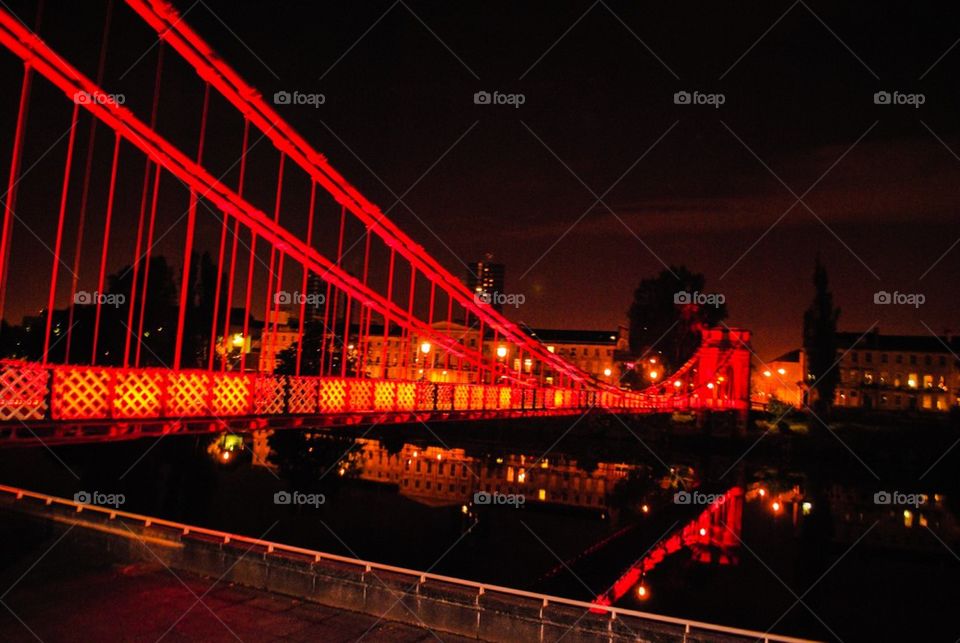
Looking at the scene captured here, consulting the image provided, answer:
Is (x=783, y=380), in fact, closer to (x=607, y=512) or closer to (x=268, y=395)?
(x=607, y=512)

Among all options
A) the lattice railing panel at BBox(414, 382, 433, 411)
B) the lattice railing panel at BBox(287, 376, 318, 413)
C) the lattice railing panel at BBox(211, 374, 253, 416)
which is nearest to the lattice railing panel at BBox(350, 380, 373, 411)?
the lattice railing panel at BBox(287, 376, 318, 413)

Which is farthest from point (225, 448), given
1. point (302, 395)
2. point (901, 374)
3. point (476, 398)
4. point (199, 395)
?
point (901, 374)

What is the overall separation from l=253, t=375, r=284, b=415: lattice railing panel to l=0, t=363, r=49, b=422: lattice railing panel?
3.52 meters

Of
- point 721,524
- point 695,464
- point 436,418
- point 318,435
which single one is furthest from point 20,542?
point 695,464

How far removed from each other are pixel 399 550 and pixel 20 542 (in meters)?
10.2

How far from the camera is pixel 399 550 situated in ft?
68.0

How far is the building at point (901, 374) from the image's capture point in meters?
72.9

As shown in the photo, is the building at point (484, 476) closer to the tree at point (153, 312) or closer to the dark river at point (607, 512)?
the dark river at point (607, 512)

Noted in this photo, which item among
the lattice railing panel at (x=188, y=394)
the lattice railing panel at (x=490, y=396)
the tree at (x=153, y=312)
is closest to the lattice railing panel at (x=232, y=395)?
the lattice railing panel at (x=188, y=394)

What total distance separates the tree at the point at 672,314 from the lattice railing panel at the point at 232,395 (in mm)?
49436

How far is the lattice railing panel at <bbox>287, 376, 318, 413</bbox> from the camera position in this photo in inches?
468

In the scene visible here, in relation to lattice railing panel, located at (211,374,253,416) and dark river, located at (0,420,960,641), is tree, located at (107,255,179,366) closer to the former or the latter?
dark river, located at (0,420,960,641)

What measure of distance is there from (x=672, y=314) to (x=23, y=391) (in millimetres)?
54643

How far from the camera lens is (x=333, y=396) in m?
12.9
